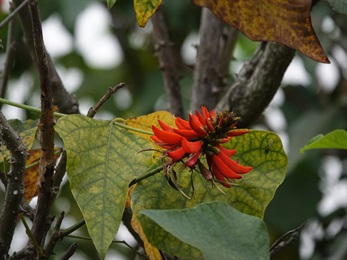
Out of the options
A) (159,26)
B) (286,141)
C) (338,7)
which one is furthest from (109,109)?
(338,7)

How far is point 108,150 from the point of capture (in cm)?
74

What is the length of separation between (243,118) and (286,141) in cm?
80

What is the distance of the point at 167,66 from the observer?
1368 mm

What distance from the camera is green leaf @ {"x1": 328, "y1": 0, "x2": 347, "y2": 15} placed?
802mm

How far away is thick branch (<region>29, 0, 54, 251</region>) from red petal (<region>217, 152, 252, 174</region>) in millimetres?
153

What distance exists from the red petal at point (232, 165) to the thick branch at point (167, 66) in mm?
604

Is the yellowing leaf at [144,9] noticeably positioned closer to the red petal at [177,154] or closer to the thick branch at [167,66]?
the red petal at [177,154]

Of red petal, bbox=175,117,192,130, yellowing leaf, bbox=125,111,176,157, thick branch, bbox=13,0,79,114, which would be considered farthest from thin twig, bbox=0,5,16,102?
red petal, bbox=175,117,192,130

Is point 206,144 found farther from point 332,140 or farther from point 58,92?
point 58,92

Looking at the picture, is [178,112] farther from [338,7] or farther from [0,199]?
[338,7]

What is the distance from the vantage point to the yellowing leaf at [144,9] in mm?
726

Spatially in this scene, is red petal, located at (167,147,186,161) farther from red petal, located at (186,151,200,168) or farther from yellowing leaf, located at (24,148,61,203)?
yellowing leaf, located at (24,148,61,203)

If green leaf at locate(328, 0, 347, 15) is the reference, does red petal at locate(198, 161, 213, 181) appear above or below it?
below

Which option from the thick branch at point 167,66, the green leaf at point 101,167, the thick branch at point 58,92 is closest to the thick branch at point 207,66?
the thick branch at point 167,66
